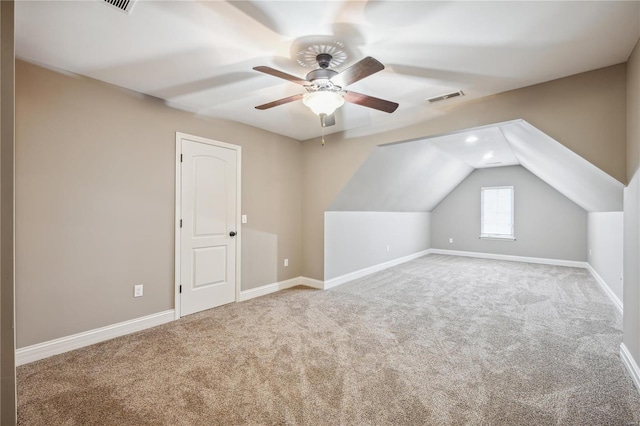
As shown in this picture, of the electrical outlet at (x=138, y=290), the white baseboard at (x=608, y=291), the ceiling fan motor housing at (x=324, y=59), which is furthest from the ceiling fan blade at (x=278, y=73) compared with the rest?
the white baseboard at (x=608, y=291)

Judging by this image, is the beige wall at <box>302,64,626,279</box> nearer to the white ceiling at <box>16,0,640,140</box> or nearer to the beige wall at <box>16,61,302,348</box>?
the white ceiling at <box>16,0,640,140</box>

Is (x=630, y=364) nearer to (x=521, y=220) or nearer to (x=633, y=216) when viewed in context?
(x=633, y=216)

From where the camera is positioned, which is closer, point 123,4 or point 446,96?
point 123,4

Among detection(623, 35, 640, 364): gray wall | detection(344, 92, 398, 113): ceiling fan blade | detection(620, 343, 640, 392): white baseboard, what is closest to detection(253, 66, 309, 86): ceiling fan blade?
detection(344, 92, 398, 113): ceiling fan blade

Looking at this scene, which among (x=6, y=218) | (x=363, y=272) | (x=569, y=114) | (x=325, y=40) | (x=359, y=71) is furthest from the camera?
(x=363, y=272)

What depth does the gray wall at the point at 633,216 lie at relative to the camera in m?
2.13

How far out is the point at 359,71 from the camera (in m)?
1.97

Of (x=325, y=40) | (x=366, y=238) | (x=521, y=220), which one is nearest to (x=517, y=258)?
(x=521, y=220)

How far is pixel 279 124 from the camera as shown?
413cm

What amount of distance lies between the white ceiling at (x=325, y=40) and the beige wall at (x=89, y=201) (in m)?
0.29

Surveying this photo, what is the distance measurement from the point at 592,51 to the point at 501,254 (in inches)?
250

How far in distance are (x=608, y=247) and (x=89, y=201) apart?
22.6 feet

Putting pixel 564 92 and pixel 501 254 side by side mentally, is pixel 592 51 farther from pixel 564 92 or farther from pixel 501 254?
pixel 501 254

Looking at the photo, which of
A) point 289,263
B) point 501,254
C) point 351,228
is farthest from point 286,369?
point 501,254
